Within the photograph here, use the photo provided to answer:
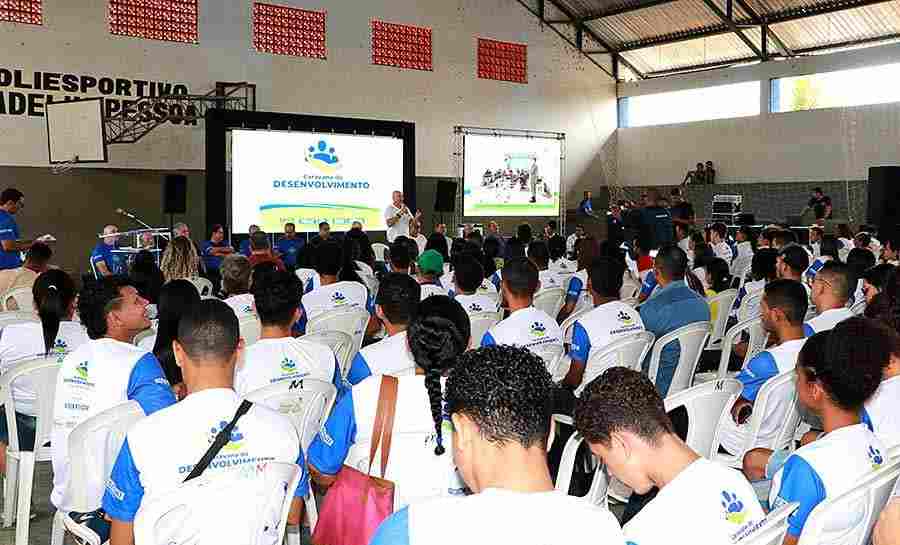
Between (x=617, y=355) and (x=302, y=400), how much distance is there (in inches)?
65.7

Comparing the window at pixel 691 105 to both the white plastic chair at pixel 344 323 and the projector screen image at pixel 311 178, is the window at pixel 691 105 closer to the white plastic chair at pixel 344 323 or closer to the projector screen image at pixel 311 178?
the projector screen image at pixel 311 178

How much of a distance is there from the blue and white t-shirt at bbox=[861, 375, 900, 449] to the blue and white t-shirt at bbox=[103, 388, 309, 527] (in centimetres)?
180

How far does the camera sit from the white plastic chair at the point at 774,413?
11.0 ft

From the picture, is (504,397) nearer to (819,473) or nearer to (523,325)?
(819,473)

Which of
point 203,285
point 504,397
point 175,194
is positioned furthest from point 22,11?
point 504,397

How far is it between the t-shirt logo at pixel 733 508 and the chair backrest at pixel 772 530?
0.13ft

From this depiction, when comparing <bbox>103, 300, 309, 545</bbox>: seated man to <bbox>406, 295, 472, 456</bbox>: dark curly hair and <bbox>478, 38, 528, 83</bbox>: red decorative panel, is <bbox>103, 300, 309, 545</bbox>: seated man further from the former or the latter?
<bbox>478, 38, 528, 83</bbox>: red decorative panel

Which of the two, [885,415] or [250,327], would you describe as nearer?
[885,415]

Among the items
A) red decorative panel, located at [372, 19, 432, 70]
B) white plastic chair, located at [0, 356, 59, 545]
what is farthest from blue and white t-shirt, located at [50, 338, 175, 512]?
red decorative panel, located at [372, 19, 432, 70]

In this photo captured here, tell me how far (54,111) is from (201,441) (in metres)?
12.1

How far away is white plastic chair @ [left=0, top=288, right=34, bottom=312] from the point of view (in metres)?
6.25

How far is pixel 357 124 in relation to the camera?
15.6 m

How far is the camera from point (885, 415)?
2.77 m

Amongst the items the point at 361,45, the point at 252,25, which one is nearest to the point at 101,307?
the point at 252,25
